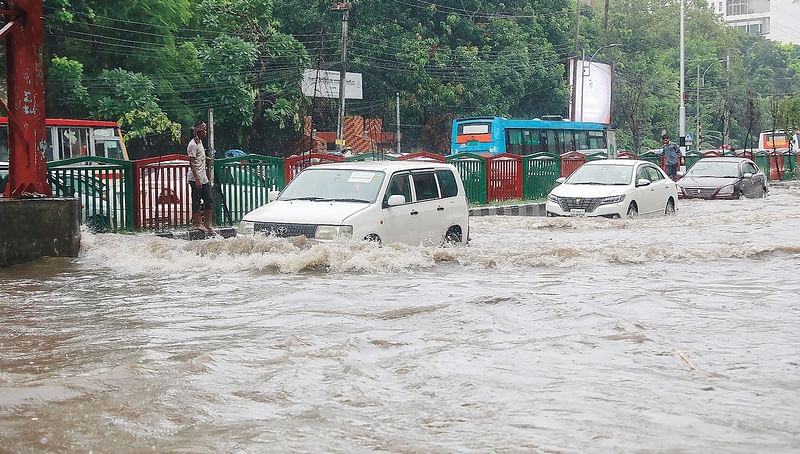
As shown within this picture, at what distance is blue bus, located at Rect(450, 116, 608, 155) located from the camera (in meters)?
35.6

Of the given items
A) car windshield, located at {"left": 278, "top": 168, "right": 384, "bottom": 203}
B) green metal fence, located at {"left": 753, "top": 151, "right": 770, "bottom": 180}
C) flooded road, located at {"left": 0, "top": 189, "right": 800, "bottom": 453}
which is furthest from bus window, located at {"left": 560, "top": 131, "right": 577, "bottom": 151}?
car windshield, located at {"left": 278, "top": 168, "right": 384, "bottom": 203}

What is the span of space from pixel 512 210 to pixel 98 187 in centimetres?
1091

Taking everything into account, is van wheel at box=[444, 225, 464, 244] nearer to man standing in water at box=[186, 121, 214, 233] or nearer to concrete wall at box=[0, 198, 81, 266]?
man standing in water at box=[186, 121, 214, 233]

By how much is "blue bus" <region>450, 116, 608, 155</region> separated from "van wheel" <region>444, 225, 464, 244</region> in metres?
19.7

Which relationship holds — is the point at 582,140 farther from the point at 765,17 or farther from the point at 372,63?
the point at 765,17

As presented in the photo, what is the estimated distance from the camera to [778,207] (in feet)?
80.3

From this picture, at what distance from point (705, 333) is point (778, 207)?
695 inches

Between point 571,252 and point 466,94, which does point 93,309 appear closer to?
point 571,252

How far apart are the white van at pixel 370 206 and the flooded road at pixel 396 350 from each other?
11.0 inches

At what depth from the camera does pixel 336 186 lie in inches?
509

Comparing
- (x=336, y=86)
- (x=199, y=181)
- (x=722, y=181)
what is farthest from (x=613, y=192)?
(x=336, y=86)

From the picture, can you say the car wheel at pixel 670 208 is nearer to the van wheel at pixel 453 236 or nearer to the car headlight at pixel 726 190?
the car headlight at pixel 726 190

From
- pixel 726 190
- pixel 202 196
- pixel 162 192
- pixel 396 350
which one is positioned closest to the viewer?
pixel 396 350

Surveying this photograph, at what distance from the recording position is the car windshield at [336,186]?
41.6 ft
